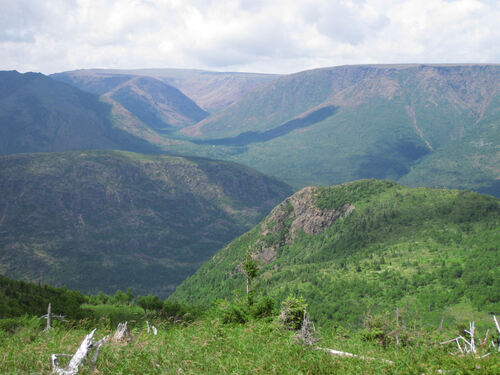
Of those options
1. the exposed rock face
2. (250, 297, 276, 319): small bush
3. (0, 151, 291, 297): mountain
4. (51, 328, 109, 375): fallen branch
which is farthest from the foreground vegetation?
(0, 151, 291, 297): mountain

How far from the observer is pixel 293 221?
88438mm

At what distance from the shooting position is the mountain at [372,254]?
43.4 meters

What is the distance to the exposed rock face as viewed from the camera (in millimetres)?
81250

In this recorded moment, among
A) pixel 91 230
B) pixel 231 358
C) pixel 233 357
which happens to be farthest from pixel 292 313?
pixel 91 230

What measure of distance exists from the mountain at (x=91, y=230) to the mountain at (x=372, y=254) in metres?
52.5

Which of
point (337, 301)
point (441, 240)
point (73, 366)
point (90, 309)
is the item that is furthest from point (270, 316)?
point (441, 240)

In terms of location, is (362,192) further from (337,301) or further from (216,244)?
(216,244)

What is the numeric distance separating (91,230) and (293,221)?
367 ft

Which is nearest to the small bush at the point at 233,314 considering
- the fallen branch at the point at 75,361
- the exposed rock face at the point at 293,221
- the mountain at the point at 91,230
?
the fallen branch at the point at 75,361

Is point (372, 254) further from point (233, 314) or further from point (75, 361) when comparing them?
point (75, 361)

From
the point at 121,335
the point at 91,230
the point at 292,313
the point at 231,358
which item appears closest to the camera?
the point at 231,358

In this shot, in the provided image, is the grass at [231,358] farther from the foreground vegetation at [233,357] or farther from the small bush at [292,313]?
the small bush at [292,313]

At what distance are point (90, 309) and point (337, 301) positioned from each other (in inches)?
1126

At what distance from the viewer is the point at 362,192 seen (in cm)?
8319
